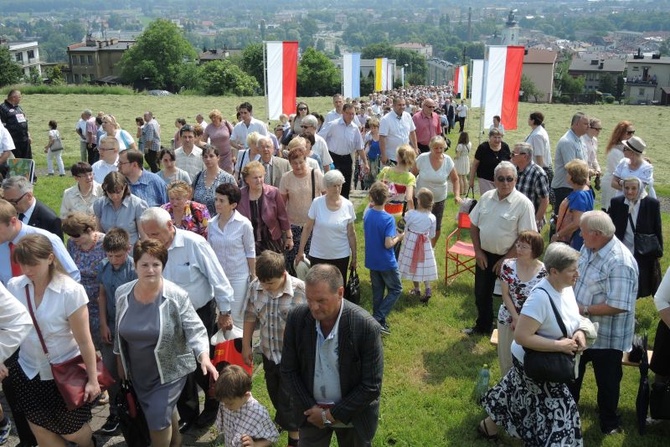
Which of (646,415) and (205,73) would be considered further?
(205,73)

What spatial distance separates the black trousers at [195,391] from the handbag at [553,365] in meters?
2.39

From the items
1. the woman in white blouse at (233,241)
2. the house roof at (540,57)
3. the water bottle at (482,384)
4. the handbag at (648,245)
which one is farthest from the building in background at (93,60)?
the water bottle at (482,384)

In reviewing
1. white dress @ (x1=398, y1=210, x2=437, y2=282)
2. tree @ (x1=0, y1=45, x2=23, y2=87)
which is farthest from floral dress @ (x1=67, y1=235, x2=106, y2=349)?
tree @ (x1=0, y1=45, x2=23, y2=87)

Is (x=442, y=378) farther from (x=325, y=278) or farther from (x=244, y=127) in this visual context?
(x=244, y=127)

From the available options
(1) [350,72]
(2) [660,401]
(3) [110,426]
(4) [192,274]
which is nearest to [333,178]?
(4) [192,274]

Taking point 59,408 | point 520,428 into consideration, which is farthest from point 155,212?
point 520,428

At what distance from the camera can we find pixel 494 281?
608 cm

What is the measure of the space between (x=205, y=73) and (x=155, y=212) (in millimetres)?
80127

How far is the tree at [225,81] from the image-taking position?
257ft

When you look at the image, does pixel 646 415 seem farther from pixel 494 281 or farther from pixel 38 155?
pixel 38 155

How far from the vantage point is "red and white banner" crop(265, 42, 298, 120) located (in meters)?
11.1

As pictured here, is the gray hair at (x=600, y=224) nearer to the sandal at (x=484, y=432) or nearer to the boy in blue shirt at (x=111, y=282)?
the sandal at (x=484, y=432)

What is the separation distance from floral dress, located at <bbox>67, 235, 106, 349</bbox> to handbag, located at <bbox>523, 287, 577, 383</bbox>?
323cm

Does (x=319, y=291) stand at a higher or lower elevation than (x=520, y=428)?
higher
